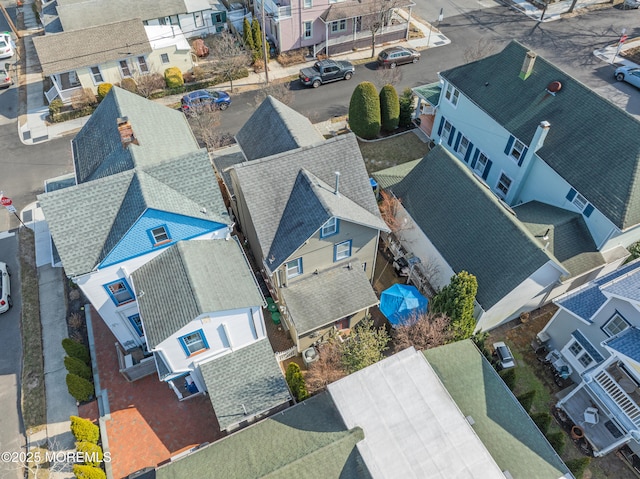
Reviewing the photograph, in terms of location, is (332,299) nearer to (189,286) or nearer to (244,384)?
(244,384)

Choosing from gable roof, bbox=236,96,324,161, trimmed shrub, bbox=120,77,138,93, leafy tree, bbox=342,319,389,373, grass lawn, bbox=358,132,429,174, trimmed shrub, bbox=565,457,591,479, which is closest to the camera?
trimmed shrub, bbox=565,457,591,479

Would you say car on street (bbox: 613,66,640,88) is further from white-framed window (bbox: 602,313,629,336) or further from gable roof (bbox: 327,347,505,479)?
gable roof (bbox: 327,347,505,479)

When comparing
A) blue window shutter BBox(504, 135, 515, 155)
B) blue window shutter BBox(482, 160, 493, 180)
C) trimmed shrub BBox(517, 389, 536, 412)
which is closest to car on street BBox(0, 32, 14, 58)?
blue window shutter BBox(482, 160, 493, 180)

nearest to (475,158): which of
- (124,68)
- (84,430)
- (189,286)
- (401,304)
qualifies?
(401,304)

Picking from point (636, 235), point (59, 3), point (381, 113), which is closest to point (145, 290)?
point (381, 113)

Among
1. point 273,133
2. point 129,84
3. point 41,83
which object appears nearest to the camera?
point 273,133

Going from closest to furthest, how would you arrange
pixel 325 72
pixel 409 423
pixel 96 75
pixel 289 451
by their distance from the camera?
pixel 409 423, pixel 289 451, pixel 96 75, pixel 325 72

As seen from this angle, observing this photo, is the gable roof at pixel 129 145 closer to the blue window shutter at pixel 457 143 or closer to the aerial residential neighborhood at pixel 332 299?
the aerial residential neighborhood at pixel 332 299

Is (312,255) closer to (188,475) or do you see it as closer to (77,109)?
(188,475)
